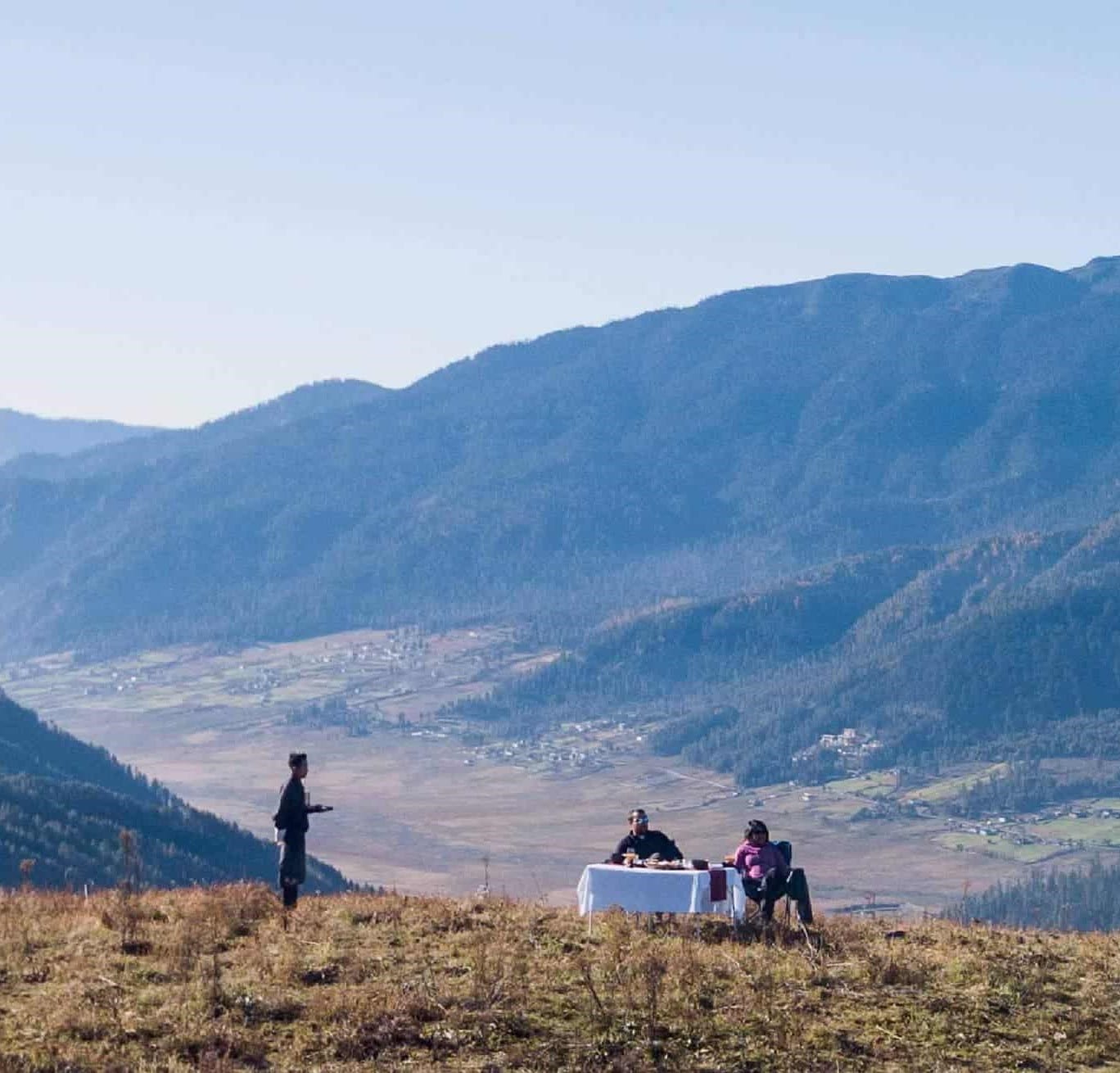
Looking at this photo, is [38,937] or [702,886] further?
[702,886]

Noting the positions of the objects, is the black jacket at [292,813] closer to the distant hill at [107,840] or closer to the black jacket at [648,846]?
the black jacket at [648,846]

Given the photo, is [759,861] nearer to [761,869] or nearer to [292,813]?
[761,869]

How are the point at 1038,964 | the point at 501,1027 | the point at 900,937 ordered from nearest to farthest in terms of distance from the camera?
the point at 501,1027 → the point at 1038,964 → the point at 900,937

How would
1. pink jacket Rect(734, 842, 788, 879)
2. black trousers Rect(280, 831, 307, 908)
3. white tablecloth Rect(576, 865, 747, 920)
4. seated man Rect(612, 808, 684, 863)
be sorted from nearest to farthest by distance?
white tablecloth Rect(576, 865, 747, 920), black trousers Rect(280, 831, 307, 908), pink jacket Rect(734, 842, 788, 879), seated man Rect(612, 808, 684, 863)

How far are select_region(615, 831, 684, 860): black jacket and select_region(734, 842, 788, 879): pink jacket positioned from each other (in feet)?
4.54

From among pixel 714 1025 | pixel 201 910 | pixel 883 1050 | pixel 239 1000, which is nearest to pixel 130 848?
pixel 201 910

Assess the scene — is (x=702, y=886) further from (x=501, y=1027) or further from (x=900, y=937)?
(x=501, y=1027)

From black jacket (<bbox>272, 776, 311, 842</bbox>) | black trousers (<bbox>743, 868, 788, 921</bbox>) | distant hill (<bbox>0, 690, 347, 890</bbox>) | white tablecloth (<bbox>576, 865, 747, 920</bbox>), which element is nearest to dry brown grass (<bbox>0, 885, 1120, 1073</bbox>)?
white tablecloth (<bbox>576, 865, 747, 920</bbox>)

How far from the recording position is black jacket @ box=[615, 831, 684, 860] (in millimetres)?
29688

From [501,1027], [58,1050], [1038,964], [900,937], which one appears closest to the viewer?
[58,1050]

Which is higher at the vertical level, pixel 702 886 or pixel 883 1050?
pixel 702 886

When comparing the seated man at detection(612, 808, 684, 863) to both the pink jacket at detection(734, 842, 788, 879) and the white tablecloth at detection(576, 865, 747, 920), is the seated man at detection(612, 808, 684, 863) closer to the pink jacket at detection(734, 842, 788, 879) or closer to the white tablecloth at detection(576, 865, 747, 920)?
the pink jacket at detection(734, 842, 788, 879)

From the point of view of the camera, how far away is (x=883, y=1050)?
21.0m

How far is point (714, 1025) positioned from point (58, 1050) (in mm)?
6973
